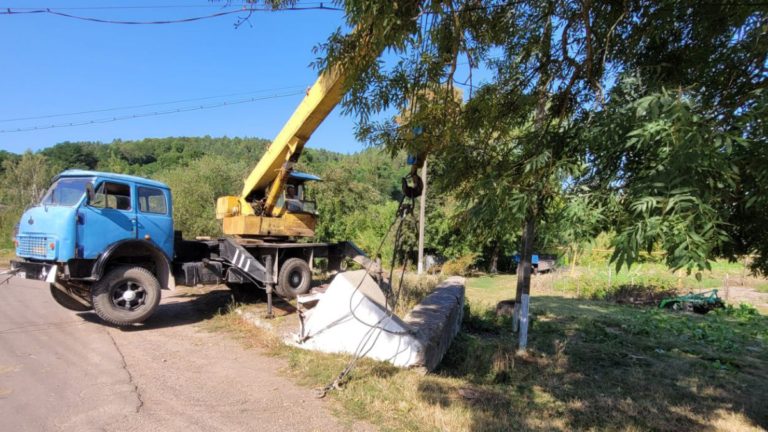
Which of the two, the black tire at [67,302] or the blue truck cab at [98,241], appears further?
the black tire at [67,302]

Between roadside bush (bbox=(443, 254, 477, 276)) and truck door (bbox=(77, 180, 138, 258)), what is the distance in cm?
1681

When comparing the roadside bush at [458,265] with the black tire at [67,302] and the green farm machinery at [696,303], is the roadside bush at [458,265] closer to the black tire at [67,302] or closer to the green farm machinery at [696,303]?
the green farm machinery at [696,303]

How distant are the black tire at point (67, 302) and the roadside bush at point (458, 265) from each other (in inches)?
657

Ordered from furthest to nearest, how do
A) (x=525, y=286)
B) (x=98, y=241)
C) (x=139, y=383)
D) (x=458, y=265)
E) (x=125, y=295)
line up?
(x=458, y=265) → (x=525, y=286) → (x=125, y=295) → (x=98, y=241) → (x=139, y=383)

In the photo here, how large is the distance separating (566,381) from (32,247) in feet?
27.2

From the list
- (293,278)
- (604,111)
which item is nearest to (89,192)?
(293,278)

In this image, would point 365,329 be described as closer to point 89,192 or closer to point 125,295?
point 125,295

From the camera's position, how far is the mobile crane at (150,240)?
257 inches

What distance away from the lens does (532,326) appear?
931 centimetres

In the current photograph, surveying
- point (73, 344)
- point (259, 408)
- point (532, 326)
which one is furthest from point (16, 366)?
point (532, 326)

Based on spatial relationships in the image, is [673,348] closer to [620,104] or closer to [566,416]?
[566,416]

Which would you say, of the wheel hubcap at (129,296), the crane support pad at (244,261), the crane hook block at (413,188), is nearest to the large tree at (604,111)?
the crane hook block at (413,188)

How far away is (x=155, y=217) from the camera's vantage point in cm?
759

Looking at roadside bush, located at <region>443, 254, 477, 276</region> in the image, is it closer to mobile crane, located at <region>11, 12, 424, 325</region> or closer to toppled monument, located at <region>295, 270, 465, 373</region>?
mobile crane, located at <region>11, 12, 424, 325</region>
